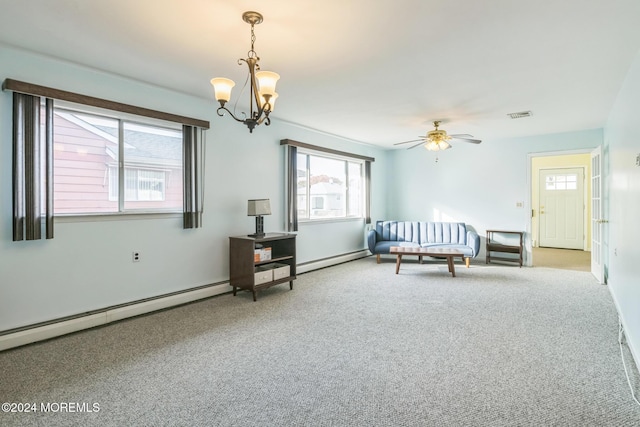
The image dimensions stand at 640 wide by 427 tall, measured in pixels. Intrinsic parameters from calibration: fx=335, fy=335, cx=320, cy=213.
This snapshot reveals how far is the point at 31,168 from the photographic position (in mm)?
2832

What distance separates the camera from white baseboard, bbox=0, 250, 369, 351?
2805 mm

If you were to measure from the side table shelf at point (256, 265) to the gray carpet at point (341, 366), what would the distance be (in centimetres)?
27

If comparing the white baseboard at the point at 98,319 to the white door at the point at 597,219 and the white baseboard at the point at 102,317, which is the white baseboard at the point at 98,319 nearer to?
the white baseboard at the point at 102,317

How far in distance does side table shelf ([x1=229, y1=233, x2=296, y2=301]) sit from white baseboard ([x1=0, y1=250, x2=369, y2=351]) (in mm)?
357

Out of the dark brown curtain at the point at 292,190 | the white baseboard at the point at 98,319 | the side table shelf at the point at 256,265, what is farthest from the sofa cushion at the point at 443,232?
the white baseboard at the point at 98,319

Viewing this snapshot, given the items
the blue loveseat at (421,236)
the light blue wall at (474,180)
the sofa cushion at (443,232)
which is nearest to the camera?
the light blue wall at (474,180)

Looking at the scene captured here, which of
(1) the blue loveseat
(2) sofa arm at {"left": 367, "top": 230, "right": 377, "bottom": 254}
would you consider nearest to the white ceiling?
(1) the blue loveseat

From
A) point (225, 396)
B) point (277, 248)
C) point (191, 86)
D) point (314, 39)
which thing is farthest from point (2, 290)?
point (314, 39)

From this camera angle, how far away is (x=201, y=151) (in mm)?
4152

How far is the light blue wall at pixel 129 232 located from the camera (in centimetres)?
283

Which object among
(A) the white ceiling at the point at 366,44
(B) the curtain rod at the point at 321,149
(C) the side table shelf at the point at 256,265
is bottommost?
(C) the side table shelf at the point at 256,265

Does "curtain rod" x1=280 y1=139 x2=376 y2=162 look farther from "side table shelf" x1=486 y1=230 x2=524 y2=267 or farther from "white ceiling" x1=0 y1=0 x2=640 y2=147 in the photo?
"side table shelf" x1=486 y1=230 x2=524 y2=267

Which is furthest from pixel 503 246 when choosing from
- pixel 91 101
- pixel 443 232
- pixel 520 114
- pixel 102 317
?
pixel 91 101

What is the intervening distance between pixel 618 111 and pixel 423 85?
2305 mm
